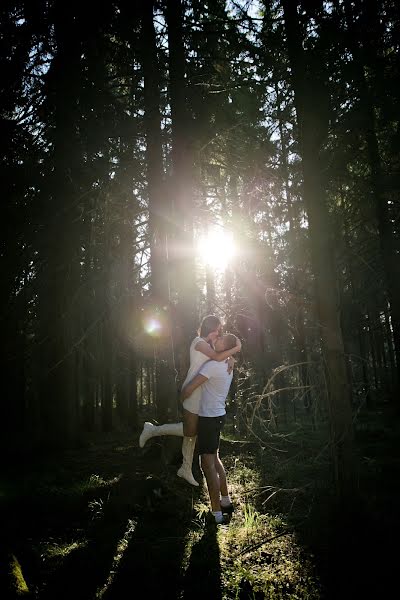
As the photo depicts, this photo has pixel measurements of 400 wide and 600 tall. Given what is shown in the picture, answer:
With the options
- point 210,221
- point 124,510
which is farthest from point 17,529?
point 210,221

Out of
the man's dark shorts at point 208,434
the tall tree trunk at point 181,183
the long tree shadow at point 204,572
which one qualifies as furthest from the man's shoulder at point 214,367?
the tall tree trunk at point 181,183

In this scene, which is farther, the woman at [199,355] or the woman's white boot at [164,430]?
the woman's white boot at [164,430]

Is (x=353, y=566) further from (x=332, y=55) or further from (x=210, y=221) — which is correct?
(x=210, y=221)

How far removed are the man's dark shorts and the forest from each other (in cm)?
46

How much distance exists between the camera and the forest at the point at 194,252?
3.67m

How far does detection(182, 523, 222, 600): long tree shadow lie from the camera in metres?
3.00

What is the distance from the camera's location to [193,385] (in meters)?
4.68

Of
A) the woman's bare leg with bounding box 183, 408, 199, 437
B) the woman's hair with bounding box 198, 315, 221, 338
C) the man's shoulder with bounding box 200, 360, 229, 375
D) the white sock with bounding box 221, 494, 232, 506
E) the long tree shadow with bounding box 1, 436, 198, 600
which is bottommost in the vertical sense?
the long tree shadow with bounding box 1, 436, 198, 600

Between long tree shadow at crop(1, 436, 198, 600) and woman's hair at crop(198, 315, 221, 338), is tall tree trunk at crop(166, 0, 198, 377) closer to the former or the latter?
woman's hair at crop(198, 315, 221, 338)

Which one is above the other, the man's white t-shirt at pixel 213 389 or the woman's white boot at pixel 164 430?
the man's white t-shirt at pixel 213 389

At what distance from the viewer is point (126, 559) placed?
11.7ft

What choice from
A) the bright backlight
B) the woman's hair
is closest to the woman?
the woman's hair

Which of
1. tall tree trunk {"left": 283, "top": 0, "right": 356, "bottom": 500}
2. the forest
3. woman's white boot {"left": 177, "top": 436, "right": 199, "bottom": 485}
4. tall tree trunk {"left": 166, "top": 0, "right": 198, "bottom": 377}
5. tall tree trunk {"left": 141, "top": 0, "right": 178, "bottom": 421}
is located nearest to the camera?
the forest

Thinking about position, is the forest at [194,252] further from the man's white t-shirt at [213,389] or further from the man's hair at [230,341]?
the man's hair at [230,341]
